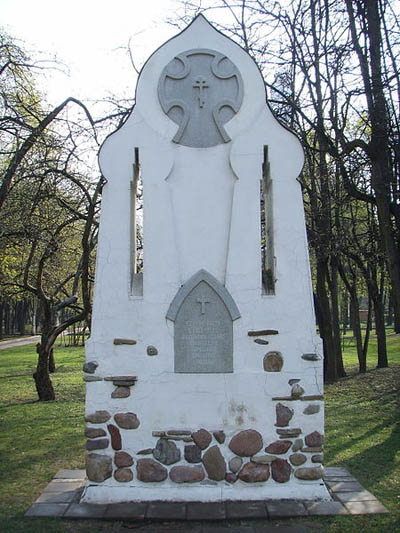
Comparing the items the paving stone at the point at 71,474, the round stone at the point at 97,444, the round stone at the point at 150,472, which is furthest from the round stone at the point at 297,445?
the paving stone at the point at 71,474

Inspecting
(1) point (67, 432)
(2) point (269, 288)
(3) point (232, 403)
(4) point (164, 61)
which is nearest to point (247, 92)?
(4) point (164, 61)

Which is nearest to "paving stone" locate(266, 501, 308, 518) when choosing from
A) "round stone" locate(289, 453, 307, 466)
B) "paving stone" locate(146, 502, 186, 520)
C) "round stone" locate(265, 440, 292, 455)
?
"round stone" locate(289, 453, 307, 466)

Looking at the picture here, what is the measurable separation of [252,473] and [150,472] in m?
0.96

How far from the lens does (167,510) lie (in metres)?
4.78

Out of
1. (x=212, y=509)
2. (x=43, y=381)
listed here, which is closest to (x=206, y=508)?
(x=212, y=509)

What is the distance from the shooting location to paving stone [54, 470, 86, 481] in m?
5.91

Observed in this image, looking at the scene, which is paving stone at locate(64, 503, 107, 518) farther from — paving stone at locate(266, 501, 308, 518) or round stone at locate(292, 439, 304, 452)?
round stone at locate(292, 439, 304, 452)

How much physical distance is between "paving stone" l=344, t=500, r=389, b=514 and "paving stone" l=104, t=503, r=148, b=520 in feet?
6.15

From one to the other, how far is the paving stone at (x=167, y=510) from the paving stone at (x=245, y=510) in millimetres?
413

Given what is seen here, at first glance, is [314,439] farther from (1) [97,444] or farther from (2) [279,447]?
(1) [97,444]

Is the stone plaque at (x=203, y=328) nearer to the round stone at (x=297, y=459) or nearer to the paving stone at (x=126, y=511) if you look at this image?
the round stone at (x=297, y=459)

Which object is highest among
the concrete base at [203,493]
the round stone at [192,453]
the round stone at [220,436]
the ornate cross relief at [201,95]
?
the ornate cross relief at [201,95]

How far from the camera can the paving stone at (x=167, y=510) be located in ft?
15.3

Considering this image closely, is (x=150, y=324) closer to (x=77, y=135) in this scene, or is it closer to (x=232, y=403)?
(x=232, y=403)
